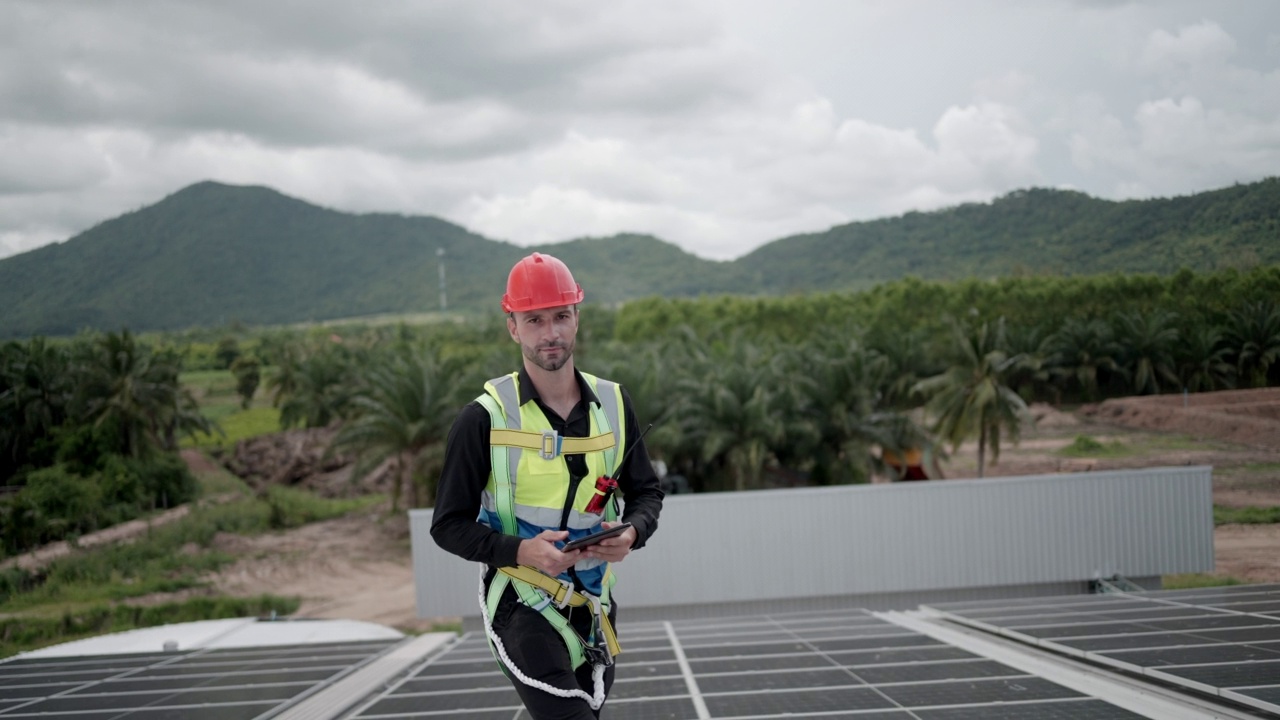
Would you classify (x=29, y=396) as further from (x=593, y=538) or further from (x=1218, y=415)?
(x=593, y=538)

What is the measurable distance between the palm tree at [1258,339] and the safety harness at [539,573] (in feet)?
59.5

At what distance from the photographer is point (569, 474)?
11.5 feet

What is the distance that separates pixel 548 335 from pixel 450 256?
6688 inches

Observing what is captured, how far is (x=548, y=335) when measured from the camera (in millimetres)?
3512

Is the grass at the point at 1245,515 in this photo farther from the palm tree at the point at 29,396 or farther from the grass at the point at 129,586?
the palm tree at the point at 29,396

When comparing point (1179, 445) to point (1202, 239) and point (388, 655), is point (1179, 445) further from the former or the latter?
point (388, 655)

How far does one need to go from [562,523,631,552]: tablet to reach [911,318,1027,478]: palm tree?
33.4m

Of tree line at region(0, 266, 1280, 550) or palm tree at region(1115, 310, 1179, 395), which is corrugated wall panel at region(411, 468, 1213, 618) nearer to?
palm tree at region(1115, 310, 1179, 395)

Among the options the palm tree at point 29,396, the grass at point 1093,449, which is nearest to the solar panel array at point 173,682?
the grass at point 1093,449

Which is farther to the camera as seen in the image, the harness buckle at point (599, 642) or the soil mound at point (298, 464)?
the soil mound at point (298, 464)

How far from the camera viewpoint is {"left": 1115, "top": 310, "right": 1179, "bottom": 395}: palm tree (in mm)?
23000

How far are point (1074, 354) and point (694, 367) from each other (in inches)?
557

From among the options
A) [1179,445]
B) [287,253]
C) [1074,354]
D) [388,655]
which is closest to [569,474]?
[388,655]

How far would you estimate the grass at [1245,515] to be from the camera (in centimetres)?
1658
